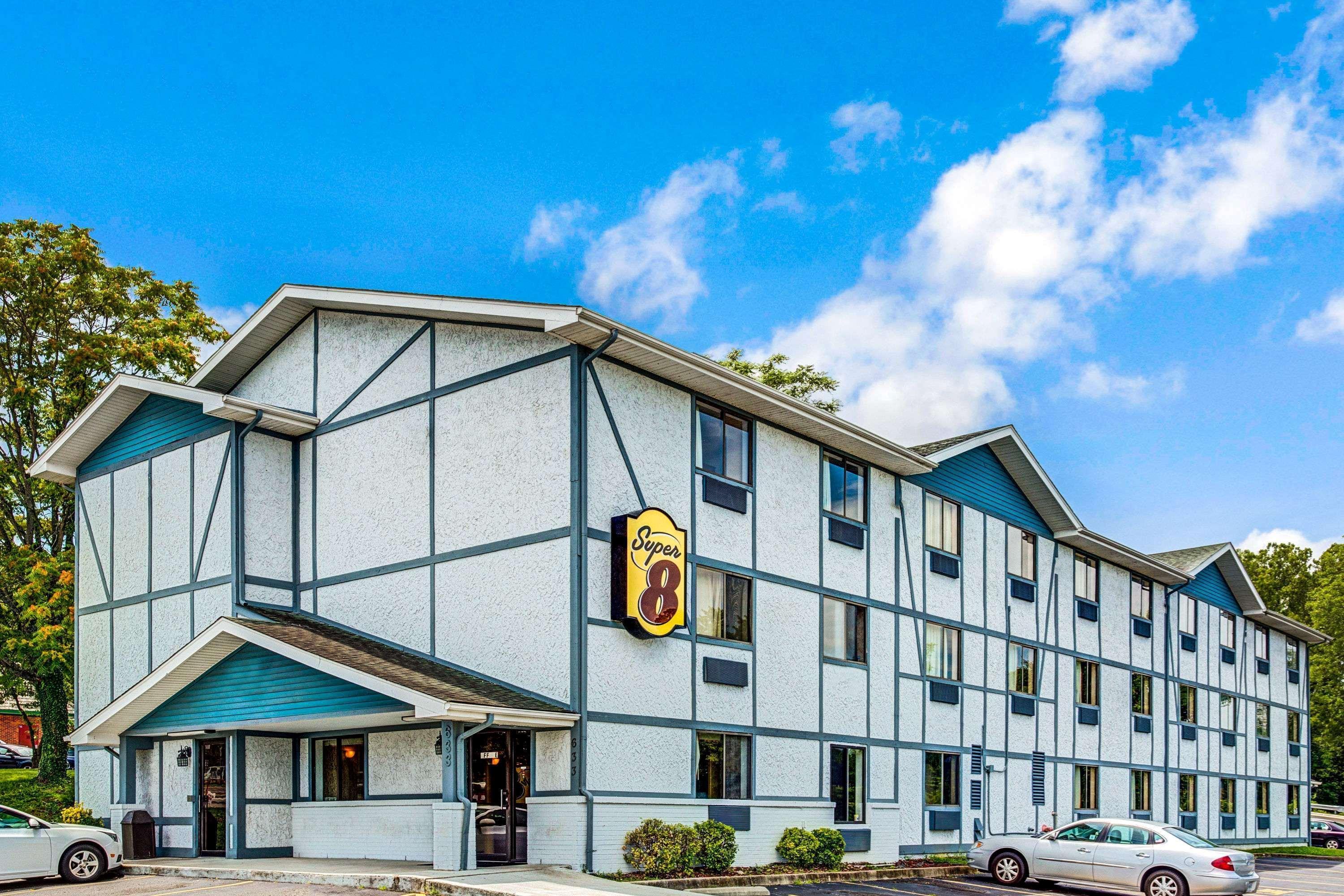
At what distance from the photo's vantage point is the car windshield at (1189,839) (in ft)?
66.2

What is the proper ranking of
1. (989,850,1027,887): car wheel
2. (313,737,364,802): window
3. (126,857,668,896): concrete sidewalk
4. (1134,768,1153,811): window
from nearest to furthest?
(126,857,668,896): concrete sidewalk
(313,737,364,802): window
(989,850,1027,887): car wheel
(1134,768,1153,811): window

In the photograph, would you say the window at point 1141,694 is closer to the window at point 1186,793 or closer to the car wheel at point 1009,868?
the window at point 1186,793

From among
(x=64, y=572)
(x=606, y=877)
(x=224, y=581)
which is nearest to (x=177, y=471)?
(x=224, y=581)

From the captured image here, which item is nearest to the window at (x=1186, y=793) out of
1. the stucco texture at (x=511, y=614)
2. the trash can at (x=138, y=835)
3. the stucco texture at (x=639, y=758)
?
the stucco texture at (x=639, y=758)

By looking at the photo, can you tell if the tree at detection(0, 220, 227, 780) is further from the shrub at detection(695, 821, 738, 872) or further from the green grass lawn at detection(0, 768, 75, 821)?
the shrub at detection(695, 821, 738, 872)

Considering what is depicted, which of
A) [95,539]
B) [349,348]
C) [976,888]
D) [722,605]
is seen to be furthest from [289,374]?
[976,888]

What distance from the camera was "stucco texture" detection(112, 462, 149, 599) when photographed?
83.1 ft

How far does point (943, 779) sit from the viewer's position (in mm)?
27094

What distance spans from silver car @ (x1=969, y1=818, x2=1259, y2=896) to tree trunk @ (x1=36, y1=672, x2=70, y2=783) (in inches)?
962

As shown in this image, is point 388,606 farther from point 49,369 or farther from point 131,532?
point 49,369

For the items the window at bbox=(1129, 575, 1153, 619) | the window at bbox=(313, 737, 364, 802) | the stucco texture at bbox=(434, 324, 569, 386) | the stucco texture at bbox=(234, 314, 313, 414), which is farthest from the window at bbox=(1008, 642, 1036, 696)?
the stucco texture at bbox=(234, 314, 313, 414)

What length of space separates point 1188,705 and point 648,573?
86.2 ft

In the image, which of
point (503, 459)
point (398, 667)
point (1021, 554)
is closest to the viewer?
point (398, 667)

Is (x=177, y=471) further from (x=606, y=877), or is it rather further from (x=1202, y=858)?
(x=1202, y=858)
